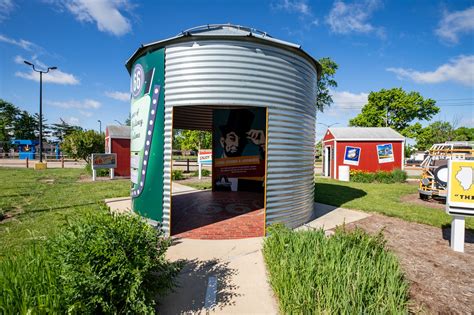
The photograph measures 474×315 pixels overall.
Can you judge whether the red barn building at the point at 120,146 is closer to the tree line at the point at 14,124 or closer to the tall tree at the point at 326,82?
the tall tree at the point at 326,82

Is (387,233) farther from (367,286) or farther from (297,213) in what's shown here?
(367,286)

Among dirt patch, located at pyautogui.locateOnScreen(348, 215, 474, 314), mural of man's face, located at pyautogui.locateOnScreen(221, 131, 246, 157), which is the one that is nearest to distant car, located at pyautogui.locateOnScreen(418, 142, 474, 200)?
dirt patch, located at pyautogui.locateOnScreen(348, 215, 474, 314)

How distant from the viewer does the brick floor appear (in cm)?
628

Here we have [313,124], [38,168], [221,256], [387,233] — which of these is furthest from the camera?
[38,168]

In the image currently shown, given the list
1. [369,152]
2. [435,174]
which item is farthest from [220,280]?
[369,152]

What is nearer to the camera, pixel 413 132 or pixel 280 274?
pixel 280 274

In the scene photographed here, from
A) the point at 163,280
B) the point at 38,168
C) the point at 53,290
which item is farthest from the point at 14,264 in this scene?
the point at 38,168

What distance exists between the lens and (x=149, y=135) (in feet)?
20.4

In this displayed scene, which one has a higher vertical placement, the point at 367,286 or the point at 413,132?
the point at 413,132

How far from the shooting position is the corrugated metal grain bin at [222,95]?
227 inches

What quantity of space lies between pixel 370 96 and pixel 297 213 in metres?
48.4

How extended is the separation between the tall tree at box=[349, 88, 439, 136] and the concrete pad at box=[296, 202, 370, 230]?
43089 mm

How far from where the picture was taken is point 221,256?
15.9 ft

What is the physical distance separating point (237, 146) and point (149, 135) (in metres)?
6.06
